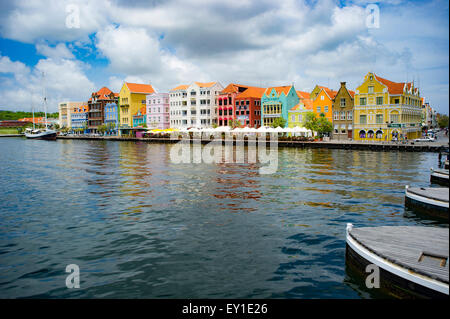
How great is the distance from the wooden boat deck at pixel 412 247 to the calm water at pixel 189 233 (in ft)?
4.46

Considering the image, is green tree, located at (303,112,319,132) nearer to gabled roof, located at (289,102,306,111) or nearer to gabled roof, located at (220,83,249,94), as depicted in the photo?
gabled roof, located at (289,102,306,111)

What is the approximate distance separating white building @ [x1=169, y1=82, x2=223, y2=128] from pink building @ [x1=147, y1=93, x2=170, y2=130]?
3427mm

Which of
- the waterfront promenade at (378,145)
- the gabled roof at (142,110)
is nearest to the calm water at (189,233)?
the waterfront promenade at (378,145)

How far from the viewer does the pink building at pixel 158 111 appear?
429 feet

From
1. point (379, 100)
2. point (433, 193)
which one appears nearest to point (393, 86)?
point (379, 100)

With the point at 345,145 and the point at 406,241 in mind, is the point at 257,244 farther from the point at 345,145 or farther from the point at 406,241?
the point at 345,145

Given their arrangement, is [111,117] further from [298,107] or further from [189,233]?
[189,233]

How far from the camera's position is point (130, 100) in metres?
144

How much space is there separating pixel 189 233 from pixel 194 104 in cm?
10620

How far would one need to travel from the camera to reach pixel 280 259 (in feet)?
44.9

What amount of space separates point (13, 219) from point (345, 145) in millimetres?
62998

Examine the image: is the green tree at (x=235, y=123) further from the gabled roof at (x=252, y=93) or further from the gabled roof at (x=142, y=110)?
the gabled roof at (x=142, y=110)

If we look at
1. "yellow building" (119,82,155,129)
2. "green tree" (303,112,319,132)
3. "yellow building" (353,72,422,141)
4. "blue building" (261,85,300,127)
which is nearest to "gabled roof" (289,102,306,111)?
"blue building" (261,85,300,127)

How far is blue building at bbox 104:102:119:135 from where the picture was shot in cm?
14862
